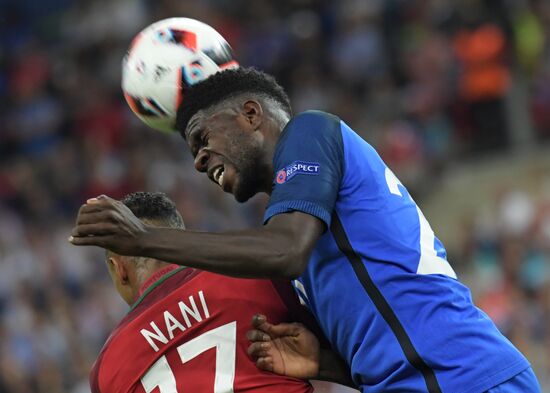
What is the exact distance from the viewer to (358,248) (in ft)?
12.3

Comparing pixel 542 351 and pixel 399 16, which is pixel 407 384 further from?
pixel 399 16

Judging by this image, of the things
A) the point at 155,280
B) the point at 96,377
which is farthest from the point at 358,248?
the point at 96,377

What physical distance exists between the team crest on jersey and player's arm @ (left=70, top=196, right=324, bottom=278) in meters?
0.24

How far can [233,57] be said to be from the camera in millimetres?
4160

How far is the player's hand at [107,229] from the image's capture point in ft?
11.1

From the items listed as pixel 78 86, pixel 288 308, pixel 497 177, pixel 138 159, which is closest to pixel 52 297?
pixel 138 159

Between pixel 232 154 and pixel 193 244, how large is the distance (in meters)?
0.52

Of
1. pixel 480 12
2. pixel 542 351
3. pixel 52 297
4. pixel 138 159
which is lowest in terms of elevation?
pixel 542 351

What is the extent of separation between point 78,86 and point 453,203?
5.81m

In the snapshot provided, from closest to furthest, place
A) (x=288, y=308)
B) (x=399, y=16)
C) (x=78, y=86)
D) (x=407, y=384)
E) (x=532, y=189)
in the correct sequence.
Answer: (x=407, y=384) → (x=288, y=308) → (x=532, y=189) → (x=399, y=16) → (x=78, y=86)

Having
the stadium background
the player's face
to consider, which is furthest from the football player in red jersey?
the stadium background

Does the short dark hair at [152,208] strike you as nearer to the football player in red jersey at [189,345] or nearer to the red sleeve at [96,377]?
the football player in red jersey at [189,345]

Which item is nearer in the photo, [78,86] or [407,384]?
[407,384]

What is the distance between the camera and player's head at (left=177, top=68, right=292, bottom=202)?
3836 millimetres
